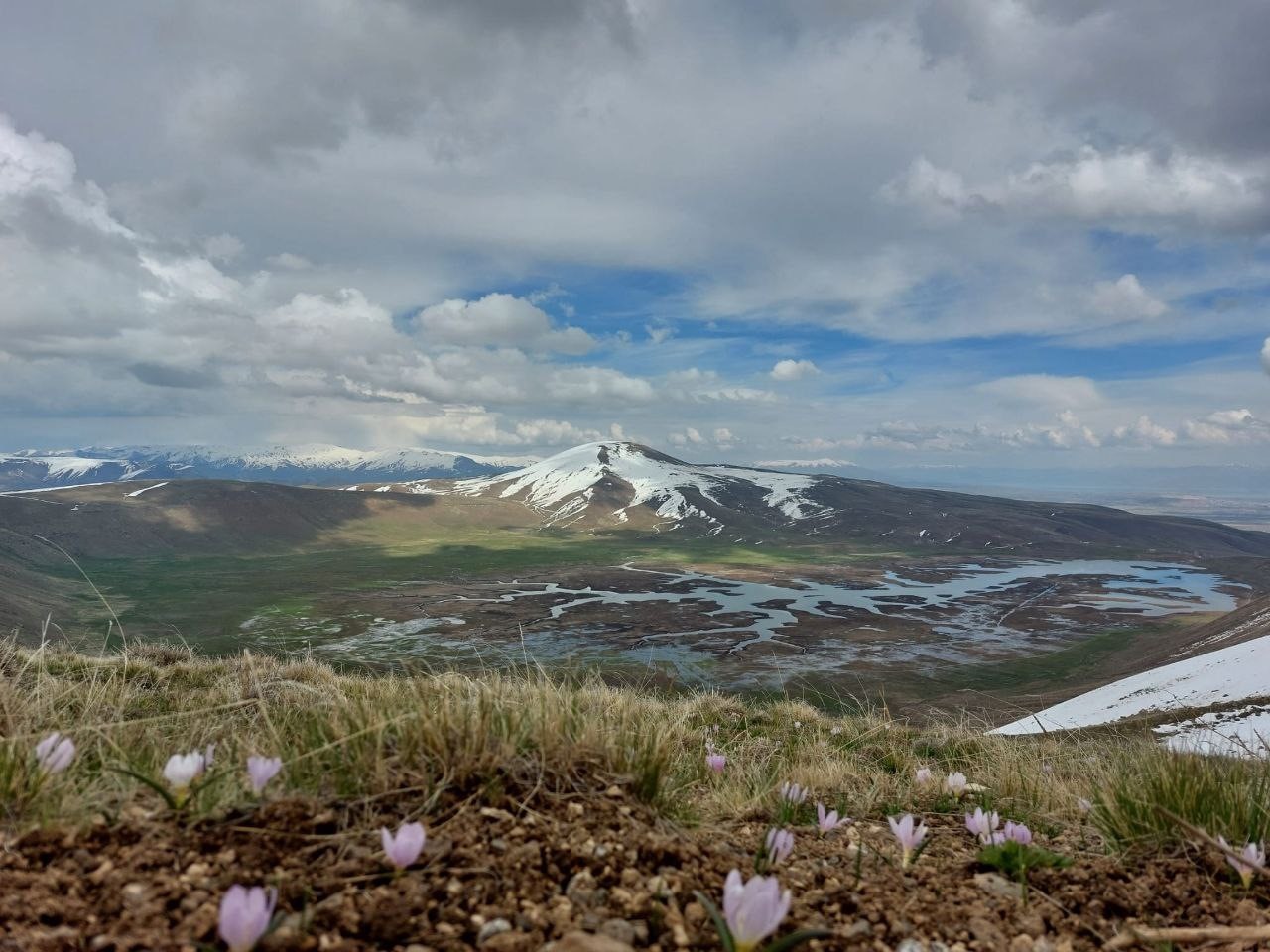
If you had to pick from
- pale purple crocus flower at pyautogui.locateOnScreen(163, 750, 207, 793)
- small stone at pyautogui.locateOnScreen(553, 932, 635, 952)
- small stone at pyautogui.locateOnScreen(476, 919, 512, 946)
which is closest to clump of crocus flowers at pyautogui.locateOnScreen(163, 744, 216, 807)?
pale purple crocus flower at pyautogui.locateOnScreen(163, 750, 207, 793)

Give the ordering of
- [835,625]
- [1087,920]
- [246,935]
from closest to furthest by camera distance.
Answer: [246,935], [1087,920], [835,625]

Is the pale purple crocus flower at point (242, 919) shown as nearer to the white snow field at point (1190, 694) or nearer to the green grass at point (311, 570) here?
the white snow field at point (1190, 694)

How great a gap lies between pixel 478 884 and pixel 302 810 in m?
0.72

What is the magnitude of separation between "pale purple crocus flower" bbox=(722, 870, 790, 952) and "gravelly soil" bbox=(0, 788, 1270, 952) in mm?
264

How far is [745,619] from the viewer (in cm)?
10312

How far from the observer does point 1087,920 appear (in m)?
2.45

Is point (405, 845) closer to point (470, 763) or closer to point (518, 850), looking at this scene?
point (518, 850)

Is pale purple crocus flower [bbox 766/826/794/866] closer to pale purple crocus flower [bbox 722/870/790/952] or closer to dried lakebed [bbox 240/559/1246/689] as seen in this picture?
pale purple crocus flower [bbox 722/870/790/952]

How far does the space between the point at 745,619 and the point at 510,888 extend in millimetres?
104809

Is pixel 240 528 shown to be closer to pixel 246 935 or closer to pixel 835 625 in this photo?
pixel 835 625

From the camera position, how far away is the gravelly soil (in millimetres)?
1692

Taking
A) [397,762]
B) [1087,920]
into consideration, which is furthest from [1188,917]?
[397,762]

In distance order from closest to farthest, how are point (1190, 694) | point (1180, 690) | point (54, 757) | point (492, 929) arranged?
point (492, 929)
point (54, 757)
point (1190, 694)
point (1180, 690)

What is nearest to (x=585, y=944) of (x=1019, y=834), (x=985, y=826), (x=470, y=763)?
(x=470, y=763)
